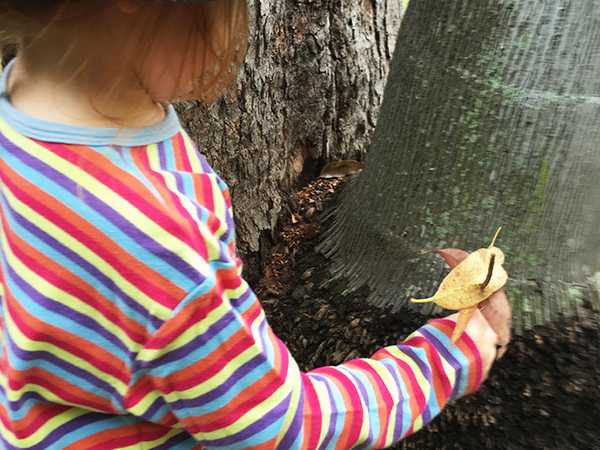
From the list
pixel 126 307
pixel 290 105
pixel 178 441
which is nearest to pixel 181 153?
pixel 126 307

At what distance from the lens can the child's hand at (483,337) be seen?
1.18 metres

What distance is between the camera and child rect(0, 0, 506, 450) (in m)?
0.86

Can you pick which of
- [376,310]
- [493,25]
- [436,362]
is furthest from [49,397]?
[493,25]

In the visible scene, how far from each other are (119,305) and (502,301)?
690 millimetres

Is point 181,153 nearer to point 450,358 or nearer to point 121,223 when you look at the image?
point 121,223

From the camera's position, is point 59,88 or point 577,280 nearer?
point 59,88

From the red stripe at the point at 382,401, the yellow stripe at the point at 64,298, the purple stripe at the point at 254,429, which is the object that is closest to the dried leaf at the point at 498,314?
the red stripe at the point at 382,401

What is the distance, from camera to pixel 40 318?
0.87 metres

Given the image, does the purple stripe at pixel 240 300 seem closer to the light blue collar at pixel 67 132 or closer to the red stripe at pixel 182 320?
the red stripe at pixel 182 320

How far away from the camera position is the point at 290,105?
2.17 meters

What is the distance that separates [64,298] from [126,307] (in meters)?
0.08

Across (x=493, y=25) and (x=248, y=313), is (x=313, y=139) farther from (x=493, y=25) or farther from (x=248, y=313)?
(x=248, y=313)

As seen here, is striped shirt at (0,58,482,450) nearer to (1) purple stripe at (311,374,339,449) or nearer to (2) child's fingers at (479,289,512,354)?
(1) purple stripe at (311,374,339,449)

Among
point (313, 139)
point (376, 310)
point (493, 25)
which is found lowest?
point (376, 310)
